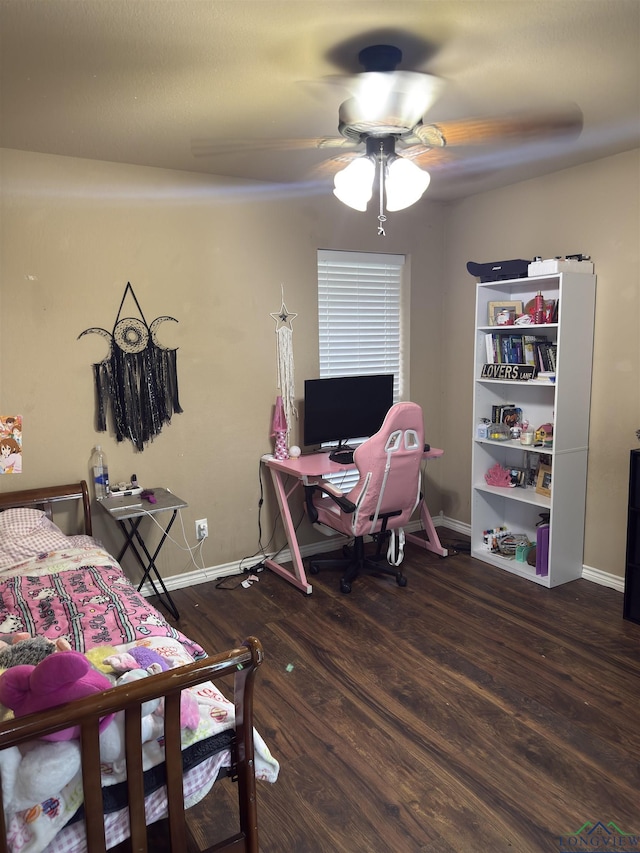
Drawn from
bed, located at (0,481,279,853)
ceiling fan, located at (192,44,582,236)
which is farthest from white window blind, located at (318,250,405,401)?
bed, located at (0,481,279,853)

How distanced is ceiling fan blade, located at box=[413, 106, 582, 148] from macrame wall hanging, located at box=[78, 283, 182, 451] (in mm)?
1873

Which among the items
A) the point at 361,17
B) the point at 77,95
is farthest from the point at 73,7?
the point at 361,17

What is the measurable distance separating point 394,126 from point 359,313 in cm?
210

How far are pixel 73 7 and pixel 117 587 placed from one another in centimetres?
210

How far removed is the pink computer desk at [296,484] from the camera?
3.67m

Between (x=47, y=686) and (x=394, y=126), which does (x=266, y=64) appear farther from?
(x=47, y=686)

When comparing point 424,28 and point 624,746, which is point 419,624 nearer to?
point 624,746

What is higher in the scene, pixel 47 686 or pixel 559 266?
pixel 559 266

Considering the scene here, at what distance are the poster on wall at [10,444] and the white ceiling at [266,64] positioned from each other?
1415mm

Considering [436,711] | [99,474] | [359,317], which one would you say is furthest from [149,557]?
[359,317]

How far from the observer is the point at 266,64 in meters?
2.13

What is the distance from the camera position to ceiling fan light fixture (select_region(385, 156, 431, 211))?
7.85ft

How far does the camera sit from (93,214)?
3365 mm

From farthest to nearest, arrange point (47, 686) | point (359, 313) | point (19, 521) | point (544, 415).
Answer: point (359, 313) → point (544, 415) → point (19, 521) → point (47, 686)
